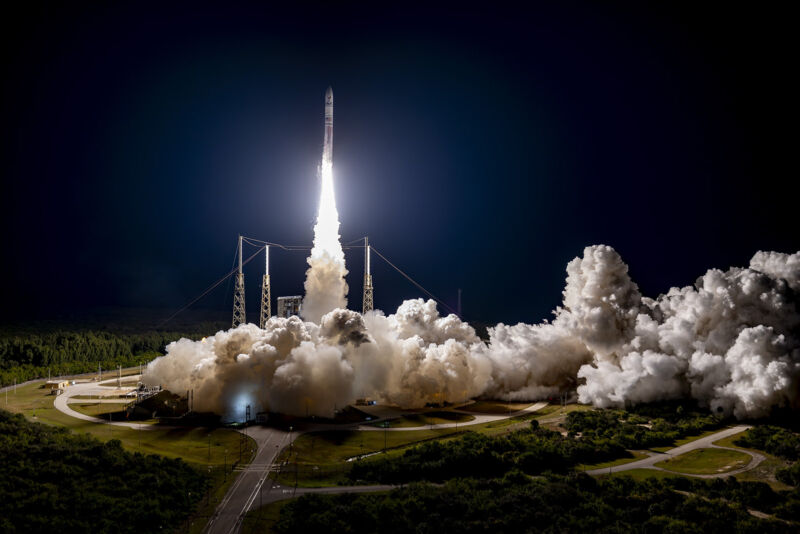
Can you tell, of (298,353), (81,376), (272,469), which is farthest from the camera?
(81,376)

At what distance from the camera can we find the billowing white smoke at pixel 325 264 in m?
57.3

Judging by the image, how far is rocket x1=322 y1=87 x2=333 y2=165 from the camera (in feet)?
181

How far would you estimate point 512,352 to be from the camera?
2282 inches

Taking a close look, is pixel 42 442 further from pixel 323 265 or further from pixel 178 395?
pixel 323 265

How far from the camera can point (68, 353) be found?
244ft

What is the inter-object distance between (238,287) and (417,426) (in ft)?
77.8

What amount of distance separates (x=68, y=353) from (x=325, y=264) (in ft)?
125

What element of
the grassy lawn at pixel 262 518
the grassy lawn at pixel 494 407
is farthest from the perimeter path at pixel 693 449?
the grassy lawn at pixel 262 518

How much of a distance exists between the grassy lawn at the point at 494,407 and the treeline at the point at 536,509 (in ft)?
60.8

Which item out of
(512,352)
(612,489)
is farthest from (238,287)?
(612,489)

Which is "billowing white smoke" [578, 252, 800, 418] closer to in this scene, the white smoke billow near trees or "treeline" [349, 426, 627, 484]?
the white smoke billow near trees

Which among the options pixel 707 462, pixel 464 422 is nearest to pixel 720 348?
pixel 707 462

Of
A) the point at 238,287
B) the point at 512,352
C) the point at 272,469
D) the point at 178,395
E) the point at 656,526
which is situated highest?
the point at 238,287

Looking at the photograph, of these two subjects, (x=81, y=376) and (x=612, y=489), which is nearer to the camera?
(x=612, y=489)
